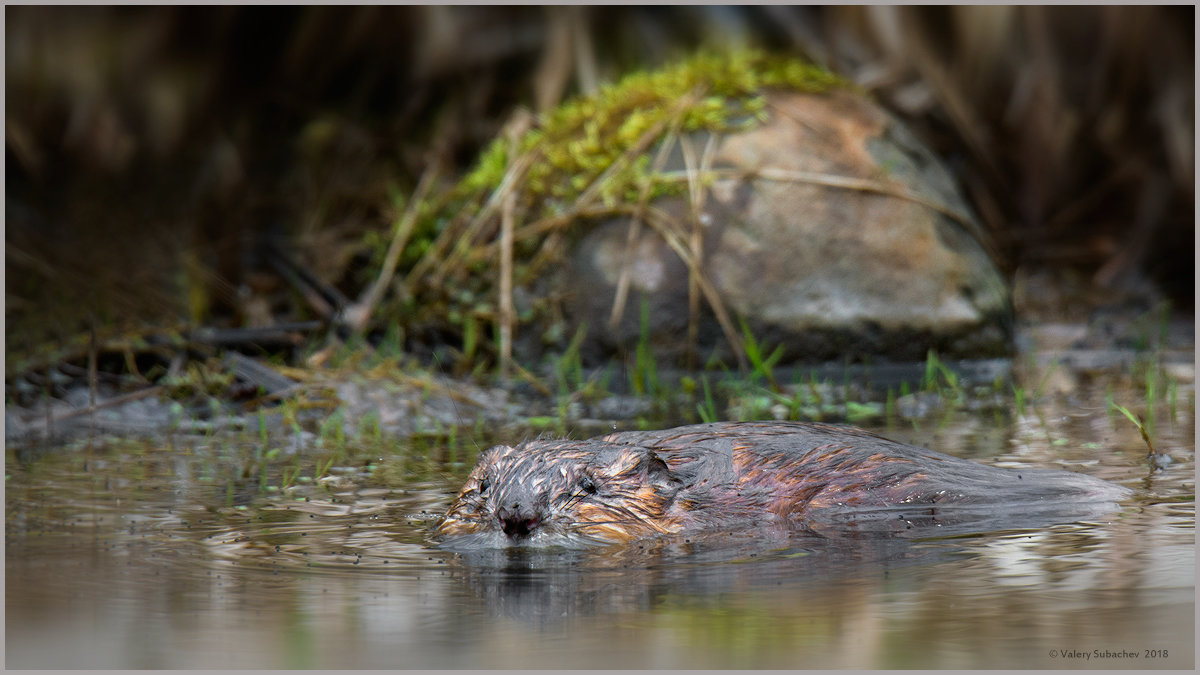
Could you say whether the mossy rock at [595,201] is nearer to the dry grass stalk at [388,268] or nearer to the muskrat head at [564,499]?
the dry grass stalk at [388,268]

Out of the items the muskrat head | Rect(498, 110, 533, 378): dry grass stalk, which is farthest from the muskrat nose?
Rect(498, 110, 533, 378): dry grass stalk

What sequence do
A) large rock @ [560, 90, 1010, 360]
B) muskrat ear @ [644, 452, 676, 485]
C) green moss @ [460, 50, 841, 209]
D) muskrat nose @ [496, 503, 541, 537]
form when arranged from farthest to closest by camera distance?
green moss @ [460, 50, 841, 209] → large rock @ [560, 90, 1010, 360] → muskrat ear @ [644, 452, 676, 485] → muskrat nose @ [496, 503, 541, 537]

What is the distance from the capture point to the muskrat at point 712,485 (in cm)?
420

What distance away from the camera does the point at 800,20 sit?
31.4 feet

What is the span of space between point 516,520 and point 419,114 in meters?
7.01

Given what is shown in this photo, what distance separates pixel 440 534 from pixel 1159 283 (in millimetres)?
7147

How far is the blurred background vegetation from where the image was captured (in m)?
9.12

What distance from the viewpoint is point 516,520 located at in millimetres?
4098

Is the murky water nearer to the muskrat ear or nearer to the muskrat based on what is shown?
the muskrat

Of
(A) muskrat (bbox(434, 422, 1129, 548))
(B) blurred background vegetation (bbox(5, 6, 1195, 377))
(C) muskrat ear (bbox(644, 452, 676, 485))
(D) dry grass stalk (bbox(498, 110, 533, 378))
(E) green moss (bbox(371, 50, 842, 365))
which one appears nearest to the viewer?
(A) muskrat (bbox(434, 422, 1129, 548))

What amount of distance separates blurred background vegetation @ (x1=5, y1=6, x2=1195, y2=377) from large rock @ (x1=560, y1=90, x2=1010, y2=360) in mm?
1341

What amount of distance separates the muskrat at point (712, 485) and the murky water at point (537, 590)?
17 centimetres

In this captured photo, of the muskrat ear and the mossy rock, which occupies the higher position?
the mossy rock

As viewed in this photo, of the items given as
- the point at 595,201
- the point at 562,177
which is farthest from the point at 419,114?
the point at 595,201
